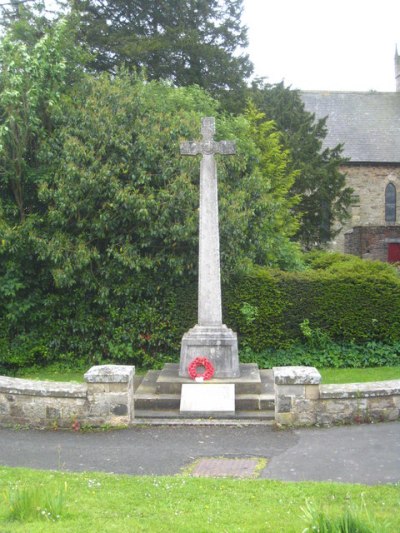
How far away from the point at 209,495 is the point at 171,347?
27.4 ft

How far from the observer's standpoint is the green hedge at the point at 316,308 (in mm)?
14680

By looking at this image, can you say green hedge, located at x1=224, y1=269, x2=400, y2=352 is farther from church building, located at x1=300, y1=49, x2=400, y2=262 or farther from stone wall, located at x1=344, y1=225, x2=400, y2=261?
church building, located at x1=300, y1=49, x2=400, y2=262

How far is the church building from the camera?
135 ft

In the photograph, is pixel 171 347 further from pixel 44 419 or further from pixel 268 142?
pixel 268 142

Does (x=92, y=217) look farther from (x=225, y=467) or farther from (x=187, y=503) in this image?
(x=187, y=503)

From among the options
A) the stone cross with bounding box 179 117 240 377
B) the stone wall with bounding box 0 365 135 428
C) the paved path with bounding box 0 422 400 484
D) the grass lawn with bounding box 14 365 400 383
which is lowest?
the grass lawn with bounding box 14 365 400 383

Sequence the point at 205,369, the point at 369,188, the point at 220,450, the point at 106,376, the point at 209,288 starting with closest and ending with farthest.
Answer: the point at 220,450, the point at 106,376, the point at 205,369, the point at 209,288, the point at 369,188

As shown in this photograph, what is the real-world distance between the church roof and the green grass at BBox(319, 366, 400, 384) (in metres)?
28.4

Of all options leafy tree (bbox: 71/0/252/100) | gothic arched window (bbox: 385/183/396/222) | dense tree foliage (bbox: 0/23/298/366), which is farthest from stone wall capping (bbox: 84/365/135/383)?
gothic arched window (bbox: 385/183/396/222)

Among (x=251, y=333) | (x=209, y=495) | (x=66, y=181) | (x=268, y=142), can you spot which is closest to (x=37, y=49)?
(x=66, y=181)

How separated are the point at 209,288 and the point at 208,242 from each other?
82 centimetres

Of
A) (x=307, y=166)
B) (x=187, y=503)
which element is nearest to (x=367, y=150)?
(x=307, y=166)

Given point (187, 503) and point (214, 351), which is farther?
point (214, 351)

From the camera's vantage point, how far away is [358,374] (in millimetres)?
13547
